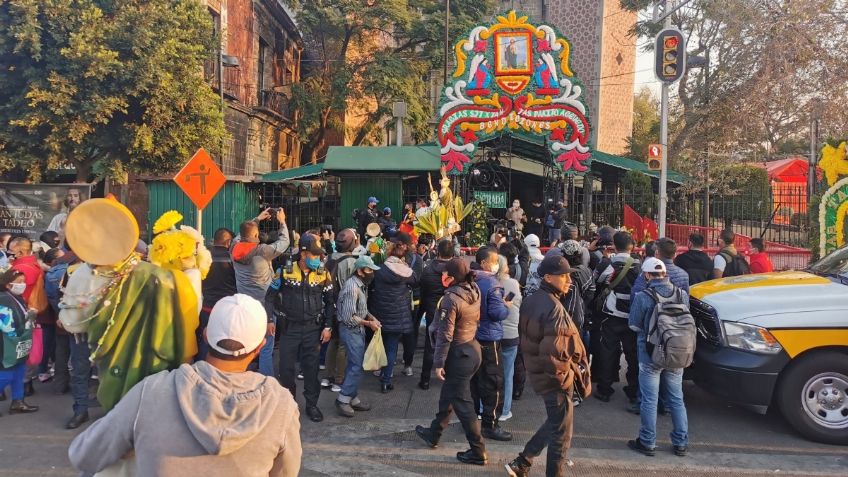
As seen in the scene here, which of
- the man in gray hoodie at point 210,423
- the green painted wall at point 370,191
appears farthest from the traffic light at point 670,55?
the man in gray hoodie at point 210,423

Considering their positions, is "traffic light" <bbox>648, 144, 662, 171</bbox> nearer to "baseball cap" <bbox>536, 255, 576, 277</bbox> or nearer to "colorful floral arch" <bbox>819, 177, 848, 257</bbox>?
"colorful floral arch" <bbox>819, 177, 848, 257</bbox>

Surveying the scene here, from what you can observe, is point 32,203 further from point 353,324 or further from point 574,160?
point 574,160

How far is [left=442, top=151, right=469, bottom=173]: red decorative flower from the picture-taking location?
15414 mm

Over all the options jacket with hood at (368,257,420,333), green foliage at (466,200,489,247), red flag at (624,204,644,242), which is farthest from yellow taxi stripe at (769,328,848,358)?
red flag at (624,204,644,242)

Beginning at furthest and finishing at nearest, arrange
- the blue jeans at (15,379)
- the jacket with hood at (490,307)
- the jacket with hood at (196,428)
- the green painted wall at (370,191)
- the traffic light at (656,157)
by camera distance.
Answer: the green painted wall at (370,191), the traffic light at (656,157), the blue jeans at (15,379), the jacket with hood at (490,307), the jacket with hood at (196,428)

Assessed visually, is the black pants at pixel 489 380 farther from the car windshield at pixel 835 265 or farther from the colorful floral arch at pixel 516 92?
the colorful floral arch at pixel 516 92

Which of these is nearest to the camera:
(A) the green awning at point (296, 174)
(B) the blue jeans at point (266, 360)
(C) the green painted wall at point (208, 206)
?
(B) the blue jeans at point (266, 360)

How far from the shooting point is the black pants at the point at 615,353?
Answer: 6.40m

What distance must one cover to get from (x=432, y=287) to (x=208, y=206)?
36.3 feet

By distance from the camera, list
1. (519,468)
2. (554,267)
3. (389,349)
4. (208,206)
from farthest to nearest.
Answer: (208,206) → (389,349) → (519,468) → (554,267)

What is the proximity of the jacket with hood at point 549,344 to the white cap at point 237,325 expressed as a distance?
246 cm

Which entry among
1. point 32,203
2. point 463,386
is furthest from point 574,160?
point 32,203

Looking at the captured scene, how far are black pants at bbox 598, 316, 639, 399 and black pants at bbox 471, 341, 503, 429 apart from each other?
1630mm

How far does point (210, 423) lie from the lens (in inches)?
77.6
